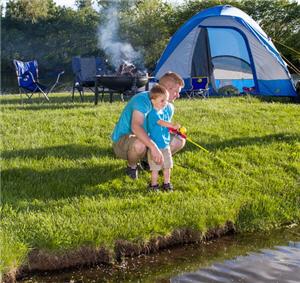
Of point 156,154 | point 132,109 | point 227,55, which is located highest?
point 227,55

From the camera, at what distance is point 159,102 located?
186 inches

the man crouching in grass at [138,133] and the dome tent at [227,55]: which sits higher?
the dome tent at [227,55]

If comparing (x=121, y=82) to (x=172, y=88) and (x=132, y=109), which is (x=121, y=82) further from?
(x=132, y=109)

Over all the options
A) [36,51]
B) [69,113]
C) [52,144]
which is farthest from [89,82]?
[36,51]

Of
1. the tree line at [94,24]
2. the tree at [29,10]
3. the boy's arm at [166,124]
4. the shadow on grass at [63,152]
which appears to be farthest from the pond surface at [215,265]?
the tree at [29,10]

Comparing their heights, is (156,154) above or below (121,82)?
below

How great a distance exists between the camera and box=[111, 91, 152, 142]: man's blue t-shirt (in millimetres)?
4691

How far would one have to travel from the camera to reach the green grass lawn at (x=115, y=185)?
397 centimetres

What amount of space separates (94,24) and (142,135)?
2620cm

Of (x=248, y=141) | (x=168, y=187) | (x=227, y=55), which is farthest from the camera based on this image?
(x=227, y=55)

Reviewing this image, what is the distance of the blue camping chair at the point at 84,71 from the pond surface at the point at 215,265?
24.6 feet

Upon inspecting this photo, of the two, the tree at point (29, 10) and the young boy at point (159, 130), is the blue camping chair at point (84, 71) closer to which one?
the young boy at point (159, 130)

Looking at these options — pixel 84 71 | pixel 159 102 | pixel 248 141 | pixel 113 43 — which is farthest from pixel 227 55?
pixel 113 43

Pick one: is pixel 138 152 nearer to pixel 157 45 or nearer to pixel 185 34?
pixel 185 34
